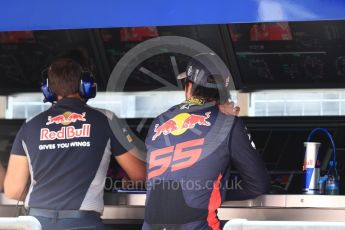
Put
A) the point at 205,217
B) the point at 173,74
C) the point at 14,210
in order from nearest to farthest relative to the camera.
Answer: the point at 205,217, the point at 14,210, the point at 173,74

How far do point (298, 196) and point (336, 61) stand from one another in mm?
1880

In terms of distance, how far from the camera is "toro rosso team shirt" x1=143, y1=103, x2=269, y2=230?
354 centimetres

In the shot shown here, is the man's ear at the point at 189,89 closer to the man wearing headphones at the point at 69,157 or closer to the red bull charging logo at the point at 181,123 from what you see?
the red bull charging logo at the point at 181,123

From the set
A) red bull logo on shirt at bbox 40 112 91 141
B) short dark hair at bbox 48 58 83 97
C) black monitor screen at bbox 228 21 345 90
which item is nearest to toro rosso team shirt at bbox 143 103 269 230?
red bull logo on shirt at bbox 40 112 91 141

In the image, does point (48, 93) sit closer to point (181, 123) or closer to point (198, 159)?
point (181, 123)

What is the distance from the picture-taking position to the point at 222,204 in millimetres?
3887

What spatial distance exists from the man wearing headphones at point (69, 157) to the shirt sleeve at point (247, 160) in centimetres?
51

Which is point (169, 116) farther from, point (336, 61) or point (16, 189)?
point (336, 61)

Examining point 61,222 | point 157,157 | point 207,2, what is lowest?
point 61,222

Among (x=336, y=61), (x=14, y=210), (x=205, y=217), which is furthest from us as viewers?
(x=336, y=61)

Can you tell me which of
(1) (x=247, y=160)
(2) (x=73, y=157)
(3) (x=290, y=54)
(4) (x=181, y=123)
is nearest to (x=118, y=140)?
(2) (x=73, y=157)

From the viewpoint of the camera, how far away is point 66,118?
3.84 metres

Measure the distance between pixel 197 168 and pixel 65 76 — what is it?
0.78m

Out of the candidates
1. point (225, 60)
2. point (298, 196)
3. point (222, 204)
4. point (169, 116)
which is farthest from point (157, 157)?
point (225, 60)
